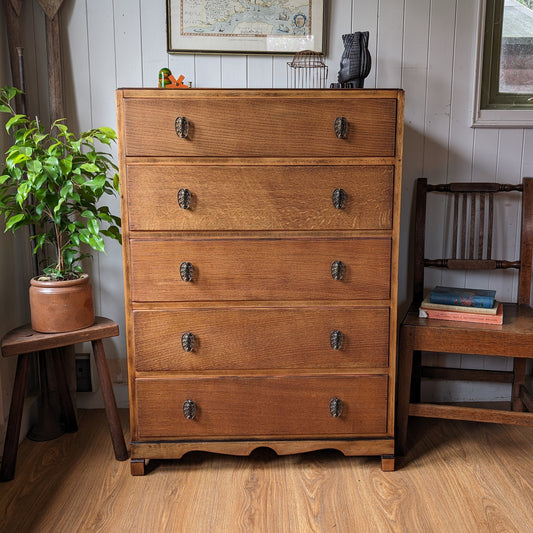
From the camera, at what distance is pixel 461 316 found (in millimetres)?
2078

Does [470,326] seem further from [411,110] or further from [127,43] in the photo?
[127,43]

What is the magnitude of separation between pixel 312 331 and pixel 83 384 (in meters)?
1.17

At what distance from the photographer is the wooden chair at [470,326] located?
78.2 inches

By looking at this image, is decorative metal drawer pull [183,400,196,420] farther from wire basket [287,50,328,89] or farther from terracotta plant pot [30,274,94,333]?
wire basket [287,50,328,89]

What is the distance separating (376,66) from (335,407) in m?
1.38

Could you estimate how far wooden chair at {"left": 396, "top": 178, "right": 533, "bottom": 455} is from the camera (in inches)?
78.2

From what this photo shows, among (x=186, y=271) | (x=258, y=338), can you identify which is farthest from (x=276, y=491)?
(x=186, y=271)

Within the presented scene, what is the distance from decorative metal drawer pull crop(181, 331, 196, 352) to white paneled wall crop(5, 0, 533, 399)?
2.33ft

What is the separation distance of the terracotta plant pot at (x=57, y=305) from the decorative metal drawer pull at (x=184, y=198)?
1.60ft

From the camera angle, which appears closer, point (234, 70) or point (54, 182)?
point (54, 182)

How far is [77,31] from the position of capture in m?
2.25

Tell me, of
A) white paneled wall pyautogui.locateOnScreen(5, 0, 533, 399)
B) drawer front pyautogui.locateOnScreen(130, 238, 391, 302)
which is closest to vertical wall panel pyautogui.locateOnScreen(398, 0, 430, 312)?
white paneled wall pyautogui.locateOnScreen(5, 0, 533, 399)

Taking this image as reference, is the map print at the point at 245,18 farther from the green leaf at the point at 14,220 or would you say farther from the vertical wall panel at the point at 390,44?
the green leaf at the point at 14,220

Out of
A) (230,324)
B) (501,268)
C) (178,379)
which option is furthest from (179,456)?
(501,268)
